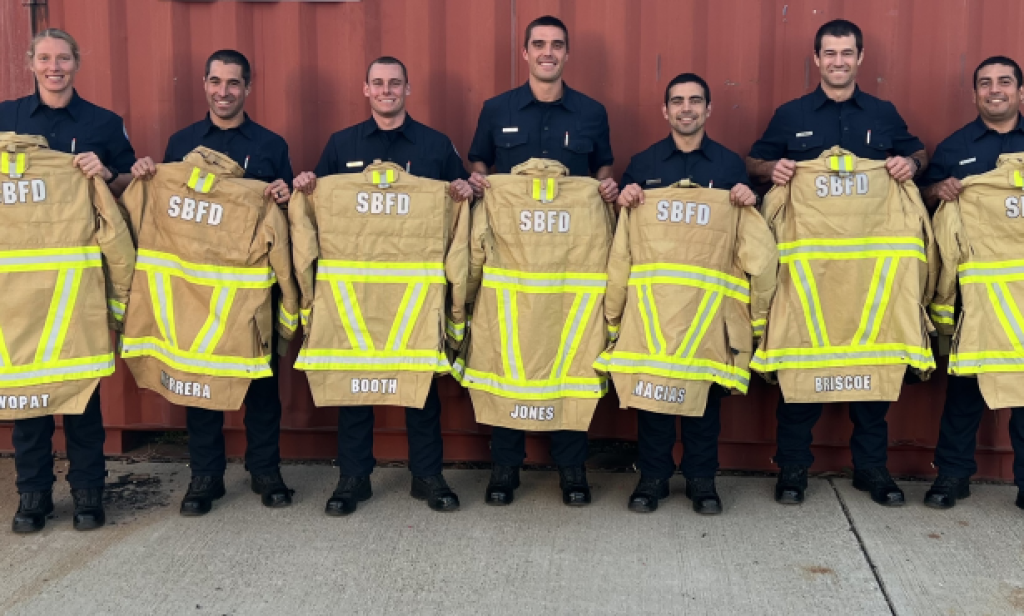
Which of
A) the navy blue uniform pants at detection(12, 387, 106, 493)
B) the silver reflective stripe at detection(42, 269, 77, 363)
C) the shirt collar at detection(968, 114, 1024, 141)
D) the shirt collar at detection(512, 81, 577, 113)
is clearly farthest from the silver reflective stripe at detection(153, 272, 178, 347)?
the shirt collar at detection(968, 114, 1024, 141)

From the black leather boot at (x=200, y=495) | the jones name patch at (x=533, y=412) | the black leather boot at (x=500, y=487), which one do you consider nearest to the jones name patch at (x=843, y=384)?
the jones name patch at (x=533, y=412)

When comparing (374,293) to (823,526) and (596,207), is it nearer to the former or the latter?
(596,207)

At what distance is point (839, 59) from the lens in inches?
199

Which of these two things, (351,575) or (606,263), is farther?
(606,263)

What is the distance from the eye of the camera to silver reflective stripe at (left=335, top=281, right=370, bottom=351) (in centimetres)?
492

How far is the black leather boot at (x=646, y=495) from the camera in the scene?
4.99 metres

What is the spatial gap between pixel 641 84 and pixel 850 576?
2.85m

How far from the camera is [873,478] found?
5172mm

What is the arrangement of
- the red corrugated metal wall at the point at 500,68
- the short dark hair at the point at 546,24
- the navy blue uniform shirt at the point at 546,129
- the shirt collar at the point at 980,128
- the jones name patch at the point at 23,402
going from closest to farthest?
1. the jones name patch at the point at 23,402
2. the shirt collar at the point at 980,128
3. the short dark hair at the point at 546,24
4. the navy blue uniform shirt at the point at 546,129
5. the red corrugated metal wall at the point at 500,68

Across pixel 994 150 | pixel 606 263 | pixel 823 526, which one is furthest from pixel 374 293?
pixel 994 150

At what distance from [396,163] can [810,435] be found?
2.53 meters

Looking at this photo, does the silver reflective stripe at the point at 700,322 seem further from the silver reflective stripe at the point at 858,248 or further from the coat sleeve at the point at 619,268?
the silver reflective stripe at the point at 858,248

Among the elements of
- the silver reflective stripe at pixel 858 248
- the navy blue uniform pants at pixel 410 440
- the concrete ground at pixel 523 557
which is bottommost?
the concrete ground at pixel 523 557

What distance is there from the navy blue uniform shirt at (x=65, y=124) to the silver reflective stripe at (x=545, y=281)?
2.00 metres
